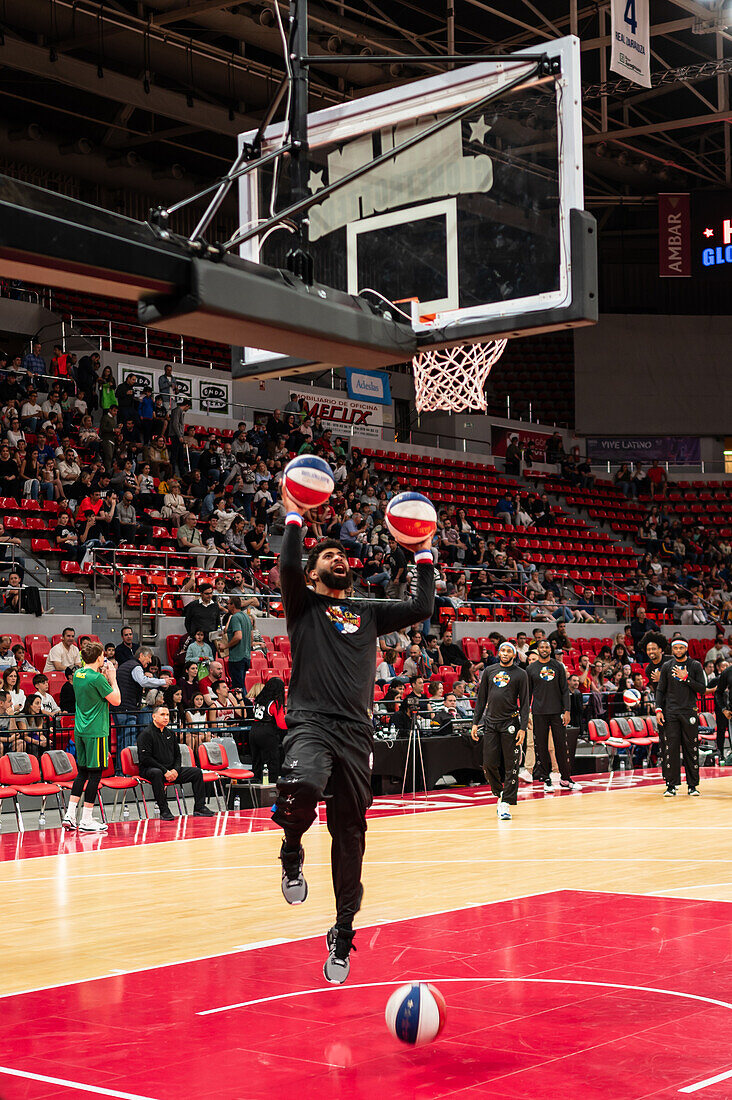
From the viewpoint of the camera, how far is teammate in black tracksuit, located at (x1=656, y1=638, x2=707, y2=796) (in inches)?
569

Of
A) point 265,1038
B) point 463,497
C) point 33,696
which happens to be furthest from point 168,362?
point 265,1038

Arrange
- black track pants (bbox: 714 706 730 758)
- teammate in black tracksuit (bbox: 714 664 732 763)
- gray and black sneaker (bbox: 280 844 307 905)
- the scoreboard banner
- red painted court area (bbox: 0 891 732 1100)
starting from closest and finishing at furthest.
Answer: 1. red painted court area (bbox: 0 891 732 1100)
2. gray and black sneaker (bbox: 280 844 307 905)
3. teammate in black tracksuit (bbox: 714 664 732 763)
4. black track pants (bbox: 714 706 730 758)
5. the scoreboard banner

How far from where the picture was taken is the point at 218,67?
969 inches

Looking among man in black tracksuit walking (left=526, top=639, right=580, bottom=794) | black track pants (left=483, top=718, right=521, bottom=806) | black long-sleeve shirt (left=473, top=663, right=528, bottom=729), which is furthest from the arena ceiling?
black track pants (left=483, top=718, right=521, bottom=806)

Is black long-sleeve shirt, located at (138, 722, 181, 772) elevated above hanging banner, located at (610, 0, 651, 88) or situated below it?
below

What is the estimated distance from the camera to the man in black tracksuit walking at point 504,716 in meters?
13.0

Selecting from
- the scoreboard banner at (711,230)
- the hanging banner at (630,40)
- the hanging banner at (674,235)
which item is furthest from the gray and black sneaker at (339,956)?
the hanging banner at (674,235)

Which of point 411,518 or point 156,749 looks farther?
point 156,749

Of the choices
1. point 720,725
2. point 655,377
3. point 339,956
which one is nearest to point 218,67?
point 720,725

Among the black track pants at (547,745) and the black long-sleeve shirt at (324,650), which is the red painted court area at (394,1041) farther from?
the black track pants at (547,745)

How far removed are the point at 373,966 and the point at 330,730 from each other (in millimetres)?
1476

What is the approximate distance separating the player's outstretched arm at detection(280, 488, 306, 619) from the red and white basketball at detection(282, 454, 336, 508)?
0.05 metres

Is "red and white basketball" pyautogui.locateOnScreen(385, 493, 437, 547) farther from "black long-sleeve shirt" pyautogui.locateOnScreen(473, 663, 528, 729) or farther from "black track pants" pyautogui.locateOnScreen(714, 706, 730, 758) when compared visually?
"black track pants" pyautogui.locateOnScreen(714, 706, 730, 758)

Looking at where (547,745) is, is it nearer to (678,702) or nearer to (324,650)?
(678,702)
